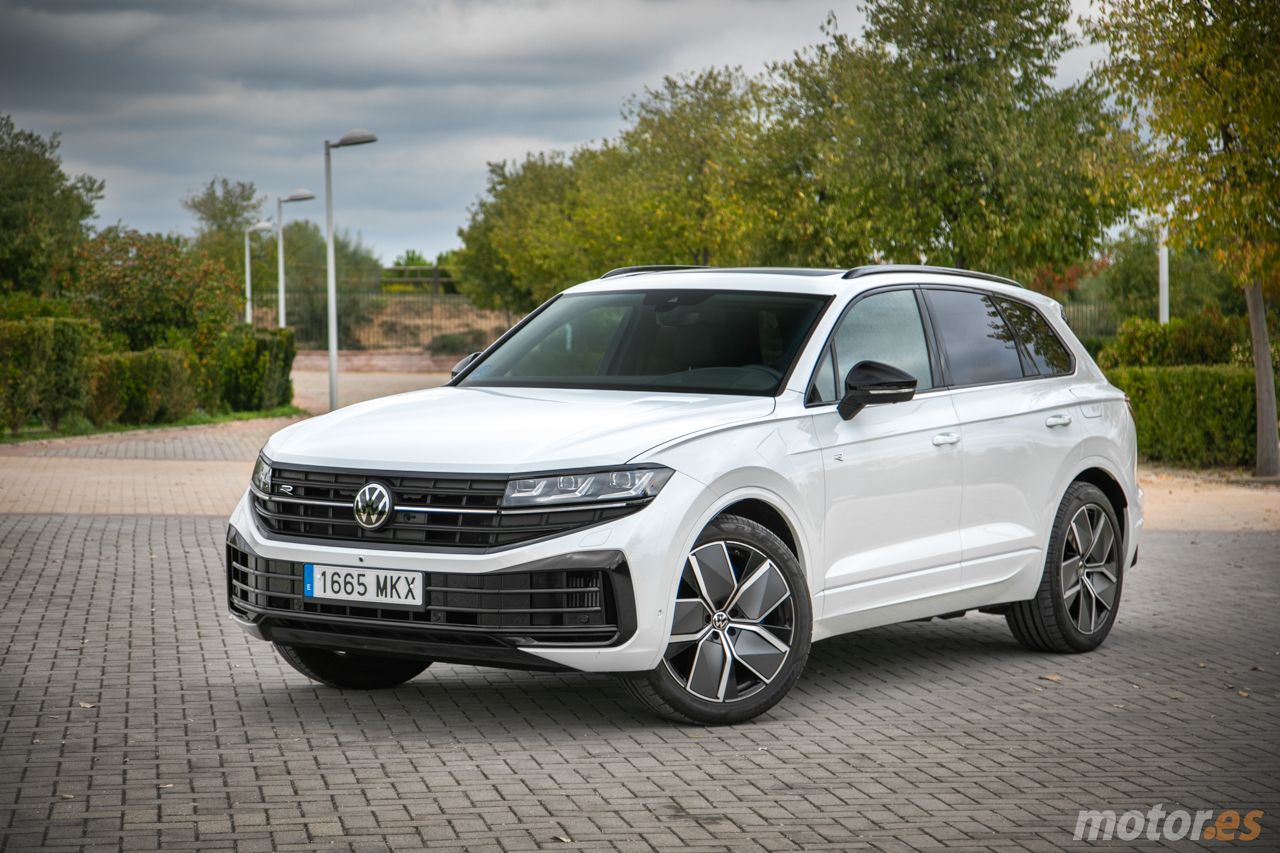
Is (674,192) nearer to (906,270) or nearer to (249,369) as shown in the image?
(249,369)

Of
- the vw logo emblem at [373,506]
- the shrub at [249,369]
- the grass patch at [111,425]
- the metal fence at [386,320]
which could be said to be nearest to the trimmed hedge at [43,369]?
the grass patch at [111,425]

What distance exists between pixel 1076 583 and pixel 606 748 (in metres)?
3.22

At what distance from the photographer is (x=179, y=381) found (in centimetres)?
2795

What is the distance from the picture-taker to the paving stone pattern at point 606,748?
5270mm

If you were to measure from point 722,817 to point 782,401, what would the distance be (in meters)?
2.09

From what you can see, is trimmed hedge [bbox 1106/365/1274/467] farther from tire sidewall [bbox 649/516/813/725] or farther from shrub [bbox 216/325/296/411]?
shrub [bbox 216/325/296/411]

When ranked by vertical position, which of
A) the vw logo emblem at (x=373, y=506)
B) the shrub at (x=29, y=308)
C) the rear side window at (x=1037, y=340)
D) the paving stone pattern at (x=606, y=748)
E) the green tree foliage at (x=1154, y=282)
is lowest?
the paving stone pattern at (x=606, y=748)

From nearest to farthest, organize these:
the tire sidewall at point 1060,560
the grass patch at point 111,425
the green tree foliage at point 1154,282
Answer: the tire sidewall at point 1060,560
the grass patch at point 111,425
the green tree foliage at point 1154,282

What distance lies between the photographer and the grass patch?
79.4ft

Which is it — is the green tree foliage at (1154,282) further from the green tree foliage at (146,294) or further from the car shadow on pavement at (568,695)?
the car shadow on pavement at (568,695)

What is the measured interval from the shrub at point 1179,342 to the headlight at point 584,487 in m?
19.7

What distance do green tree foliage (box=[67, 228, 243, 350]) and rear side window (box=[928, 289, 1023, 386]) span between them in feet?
81.2

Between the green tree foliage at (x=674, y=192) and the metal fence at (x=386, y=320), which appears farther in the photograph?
Result: the metal fence at (x=386, y=320)

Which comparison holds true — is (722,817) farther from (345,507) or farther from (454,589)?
(345,507)
